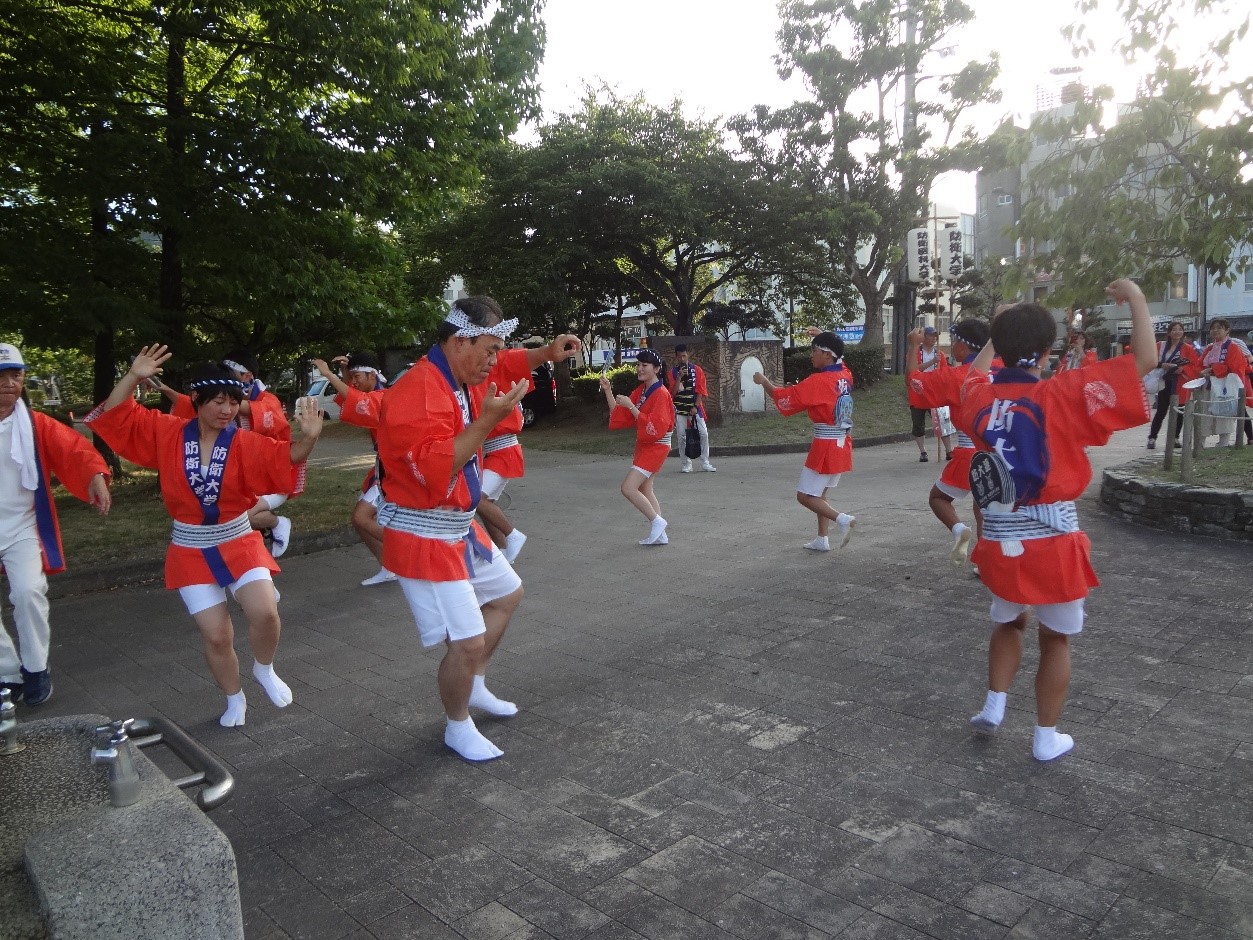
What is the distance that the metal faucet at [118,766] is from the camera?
6.16ft

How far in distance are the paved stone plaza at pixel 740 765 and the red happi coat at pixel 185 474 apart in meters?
0.85

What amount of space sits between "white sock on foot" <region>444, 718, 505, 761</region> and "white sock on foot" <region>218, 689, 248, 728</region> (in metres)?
1.23

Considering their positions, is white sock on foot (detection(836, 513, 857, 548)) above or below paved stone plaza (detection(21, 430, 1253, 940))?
above

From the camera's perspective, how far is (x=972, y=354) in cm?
671

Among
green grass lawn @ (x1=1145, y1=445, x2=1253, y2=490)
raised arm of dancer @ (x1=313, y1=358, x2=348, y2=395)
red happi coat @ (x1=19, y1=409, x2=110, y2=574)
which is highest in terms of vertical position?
raised arm of dancer @ (x1=313, y1=358, x2=348, y2=395)

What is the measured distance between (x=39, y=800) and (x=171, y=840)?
1.81 ft

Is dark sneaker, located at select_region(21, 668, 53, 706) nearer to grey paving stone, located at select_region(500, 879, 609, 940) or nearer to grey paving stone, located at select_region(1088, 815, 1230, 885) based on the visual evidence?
grey paving stone, located at select_region(500, 879, 609, 940)

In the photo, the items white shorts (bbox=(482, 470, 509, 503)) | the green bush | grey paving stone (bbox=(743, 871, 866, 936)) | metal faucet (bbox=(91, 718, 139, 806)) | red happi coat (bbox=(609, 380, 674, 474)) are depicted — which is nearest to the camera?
metal faucet (bbox=(91, 718, 139, 806))

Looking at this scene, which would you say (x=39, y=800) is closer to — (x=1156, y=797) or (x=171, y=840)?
(x=171, y=840)

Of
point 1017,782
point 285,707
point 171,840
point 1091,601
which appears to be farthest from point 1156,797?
point 285,707

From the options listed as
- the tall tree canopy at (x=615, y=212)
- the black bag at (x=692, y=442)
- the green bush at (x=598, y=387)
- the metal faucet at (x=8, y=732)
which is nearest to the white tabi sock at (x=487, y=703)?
the metal faucet at (x=8, y=732)

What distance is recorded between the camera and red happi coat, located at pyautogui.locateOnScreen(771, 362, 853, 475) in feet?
24.9

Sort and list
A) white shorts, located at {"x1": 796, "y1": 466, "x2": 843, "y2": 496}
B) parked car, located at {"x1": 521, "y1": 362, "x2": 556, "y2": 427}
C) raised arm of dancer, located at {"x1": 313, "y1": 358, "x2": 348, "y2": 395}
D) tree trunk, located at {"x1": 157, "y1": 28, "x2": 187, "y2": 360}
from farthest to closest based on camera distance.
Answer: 1. parked car, located at {"x1": 521, "y1": 362, "x2": 556, "y2": 427}
2. tree trunk, located at {"x1": 157, "y1": 28, "x2": 187, "y2": 360}
3. white shorts, located at {"x1": 796, "y1": 466, "x2": 843, "y2": 496}
4. raised arm of dancer, located at {"x1": 313, "y1": 358, "x2": 348, "y2": 395}

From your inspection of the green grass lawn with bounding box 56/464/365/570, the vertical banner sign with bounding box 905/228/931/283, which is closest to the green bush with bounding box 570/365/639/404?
the vertical banner sign with bounding box 905/228/931/283
